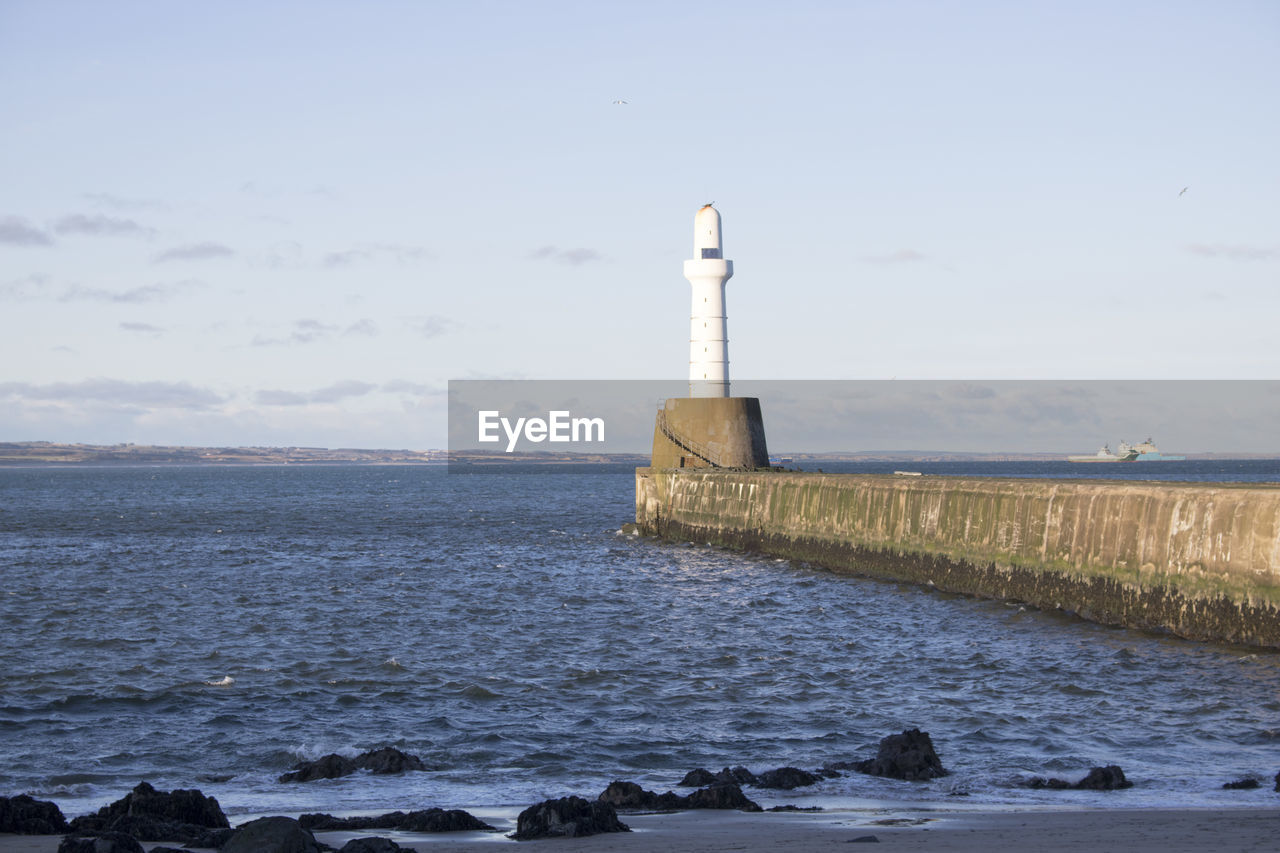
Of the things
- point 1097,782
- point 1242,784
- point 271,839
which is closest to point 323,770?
point 271,839

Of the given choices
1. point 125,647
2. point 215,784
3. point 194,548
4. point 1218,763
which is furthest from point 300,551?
point 1218,763

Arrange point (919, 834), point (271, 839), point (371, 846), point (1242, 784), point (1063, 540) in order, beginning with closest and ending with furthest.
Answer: point (271, 839) < point (371, 846) < point (919, 834) < point (1242, 784) < point (1063, 540)

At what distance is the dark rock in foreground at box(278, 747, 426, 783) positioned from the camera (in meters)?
11.0

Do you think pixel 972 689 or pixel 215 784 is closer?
pixel 215 784

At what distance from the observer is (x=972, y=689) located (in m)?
15.1

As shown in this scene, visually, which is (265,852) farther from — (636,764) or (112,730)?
(112,730)

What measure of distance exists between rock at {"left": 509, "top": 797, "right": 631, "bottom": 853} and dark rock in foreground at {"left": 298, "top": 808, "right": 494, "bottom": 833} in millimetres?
397

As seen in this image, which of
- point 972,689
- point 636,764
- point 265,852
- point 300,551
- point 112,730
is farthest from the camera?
point 300,551

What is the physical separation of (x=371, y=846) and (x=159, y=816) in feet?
7.38

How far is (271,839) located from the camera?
7.27 meters

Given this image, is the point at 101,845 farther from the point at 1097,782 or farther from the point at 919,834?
the point at 1097,782

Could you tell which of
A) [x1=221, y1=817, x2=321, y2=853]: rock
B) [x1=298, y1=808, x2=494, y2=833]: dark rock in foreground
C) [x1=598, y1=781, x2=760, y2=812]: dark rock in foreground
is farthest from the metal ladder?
[x1=221, y1=817, x2=321, y2=853]: rock

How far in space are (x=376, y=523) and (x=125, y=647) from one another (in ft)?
122

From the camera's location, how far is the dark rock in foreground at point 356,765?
36.1 feet
